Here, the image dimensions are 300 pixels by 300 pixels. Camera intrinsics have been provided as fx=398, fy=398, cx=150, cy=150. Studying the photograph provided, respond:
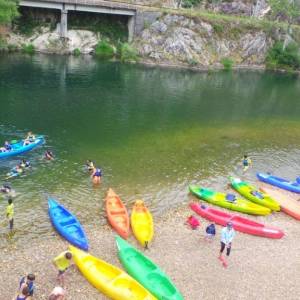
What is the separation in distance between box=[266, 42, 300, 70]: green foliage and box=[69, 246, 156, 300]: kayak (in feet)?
267

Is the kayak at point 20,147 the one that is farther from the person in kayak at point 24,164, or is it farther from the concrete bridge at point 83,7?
the concrete bridge at point 83,7

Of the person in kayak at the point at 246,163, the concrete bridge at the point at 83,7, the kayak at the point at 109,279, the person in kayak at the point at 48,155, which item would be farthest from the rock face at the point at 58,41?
the kayak at the point at 109,279

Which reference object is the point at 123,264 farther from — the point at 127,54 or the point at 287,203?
the point at 127,54

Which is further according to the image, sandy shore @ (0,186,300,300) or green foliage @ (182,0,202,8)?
green foliage @ (182,0,202,8)

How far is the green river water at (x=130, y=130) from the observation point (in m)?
29.4

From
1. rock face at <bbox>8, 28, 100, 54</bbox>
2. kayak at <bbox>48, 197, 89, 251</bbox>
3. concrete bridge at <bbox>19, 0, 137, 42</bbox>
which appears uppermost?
concrete bridge at <bbox>19, 0, 137, 42</bbox>

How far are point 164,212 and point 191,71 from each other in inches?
2222

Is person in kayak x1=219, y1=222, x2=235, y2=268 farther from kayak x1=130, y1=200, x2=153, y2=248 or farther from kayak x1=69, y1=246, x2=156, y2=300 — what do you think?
kayak x1=69, y1=246, x2=156, y2=300

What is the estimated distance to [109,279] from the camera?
19.4 m

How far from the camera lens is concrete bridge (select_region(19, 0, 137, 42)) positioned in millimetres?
76625

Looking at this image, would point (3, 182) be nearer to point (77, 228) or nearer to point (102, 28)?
point (77, 228)

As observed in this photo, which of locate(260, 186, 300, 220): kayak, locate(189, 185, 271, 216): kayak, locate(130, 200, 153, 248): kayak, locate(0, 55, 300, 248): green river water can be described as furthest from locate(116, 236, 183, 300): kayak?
locate(260, 186, 300, 220): kayak

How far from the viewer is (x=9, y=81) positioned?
180 ft

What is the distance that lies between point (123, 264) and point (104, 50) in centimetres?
6723
